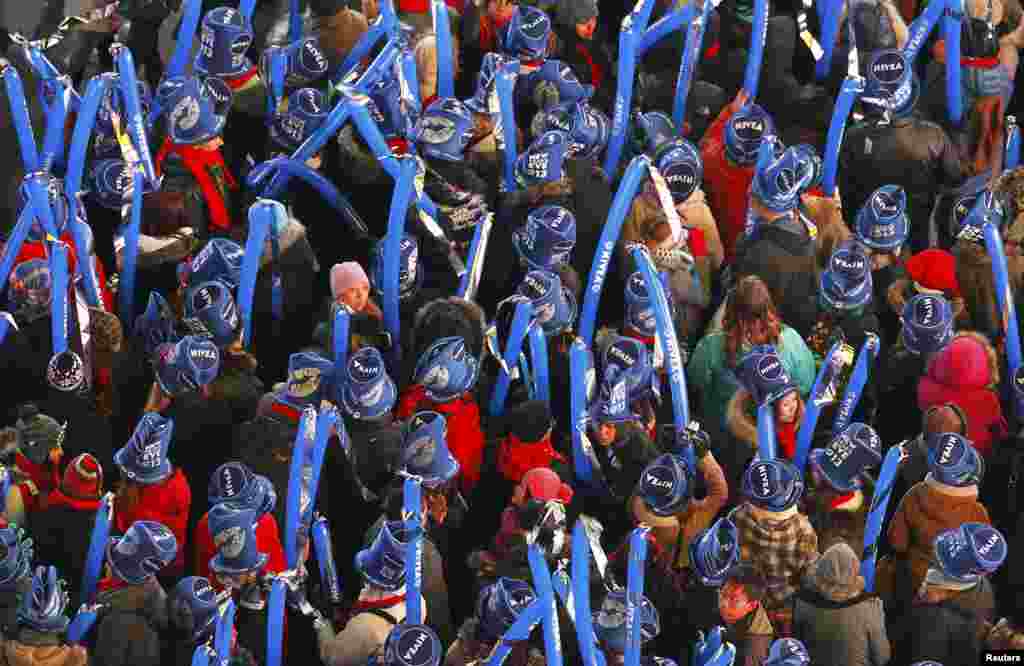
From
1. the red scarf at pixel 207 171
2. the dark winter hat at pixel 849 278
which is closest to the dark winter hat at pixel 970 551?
the dark winter hat at pixel 849 278

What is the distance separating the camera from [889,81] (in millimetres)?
18062

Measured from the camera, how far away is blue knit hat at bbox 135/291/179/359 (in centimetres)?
1650

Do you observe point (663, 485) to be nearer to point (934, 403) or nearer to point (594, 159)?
point (934, 403)

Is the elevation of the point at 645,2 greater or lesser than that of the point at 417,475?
greater

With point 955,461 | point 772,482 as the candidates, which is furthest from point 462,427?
point 955,461

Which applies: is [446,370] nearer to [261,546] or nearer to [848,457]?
[261,546]

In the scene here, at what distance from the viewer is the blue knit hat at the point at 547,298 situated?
1611 centimetres

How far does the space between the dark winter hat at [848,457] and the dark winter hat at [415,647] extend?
273 centimetres

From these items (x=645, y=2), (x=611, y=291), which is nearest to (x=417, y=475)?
(x=611, y=291)

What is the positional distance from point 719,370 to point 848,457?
1400 mm

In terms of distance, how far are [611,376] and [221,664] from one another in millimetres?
3314

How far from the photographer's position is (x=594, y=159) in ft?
58.2

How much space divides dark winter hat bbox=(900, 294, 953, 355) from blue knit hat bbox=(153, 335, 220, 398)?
4.10 metres

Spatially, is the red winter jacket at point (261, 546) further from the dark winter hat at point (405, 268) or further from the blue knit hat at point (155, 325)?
the dark winter hat at point (405, 268)
